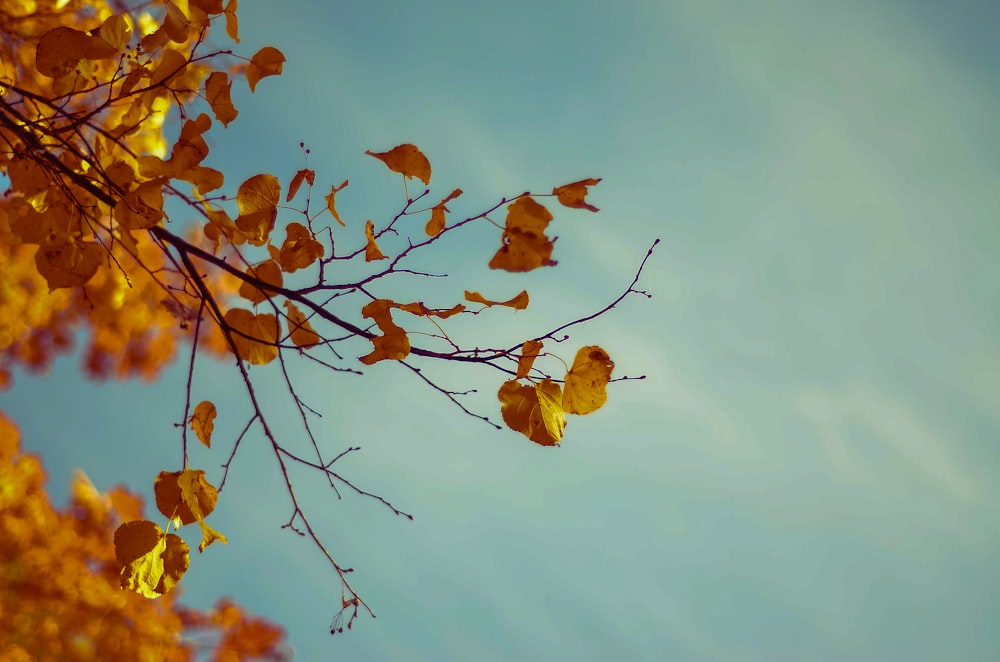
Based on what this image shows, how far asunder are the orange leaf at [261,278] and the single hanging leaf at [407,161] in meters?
0.44

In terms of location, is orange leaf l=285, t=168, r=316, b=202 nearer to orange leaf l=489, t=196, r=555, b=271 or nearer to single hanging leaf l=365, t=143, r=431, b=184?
single hanging leaf l=365, t=143, r=431, b=184

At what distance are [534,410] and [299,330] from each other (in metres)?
0.73

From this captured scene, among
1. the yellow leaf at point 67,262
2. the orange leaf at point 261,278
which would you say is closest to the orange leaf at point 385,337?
the orange leaf at point 261,278

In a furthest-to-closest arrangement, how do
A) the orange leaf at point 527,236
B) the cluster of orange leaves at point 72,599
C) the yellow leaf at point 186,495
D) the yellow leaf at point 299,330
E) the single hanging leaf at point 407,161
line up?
the cluster of orange leaves at point 72,599 < the yellow leaf at point 299,330 < the yellow leaf at point 186,495 < the single hanging leaf at point 407,161 < the orange leaf at point 527,236

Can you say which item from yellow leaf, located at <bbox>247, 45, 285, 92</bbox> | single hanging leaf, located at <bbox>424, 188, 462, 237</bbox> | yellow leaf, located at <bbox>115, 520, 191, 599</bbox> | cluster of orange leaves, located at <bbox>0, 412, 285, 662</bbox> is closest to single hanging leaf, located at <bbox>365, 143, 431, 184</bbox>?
single hanging leaf, located at <bbox>424, 188, 462, 237</bbox>

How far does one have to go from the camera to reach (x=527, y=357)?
147 cm

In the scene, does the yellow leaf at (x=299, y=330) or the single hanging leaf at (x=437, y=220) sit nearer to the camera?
the single hanging leaf at (x=437, y=220)

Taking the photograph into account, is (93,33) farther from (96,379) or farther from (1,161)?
(96,379)

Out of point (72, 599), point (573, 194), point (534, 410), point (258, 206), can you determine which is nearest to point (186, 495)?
point (258, 206)

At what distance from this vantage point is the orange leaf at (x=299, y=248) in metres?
1.60

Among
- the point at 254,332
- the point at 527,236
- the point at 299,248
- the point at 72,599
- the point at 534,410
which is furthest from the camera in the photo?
the point at 72,599

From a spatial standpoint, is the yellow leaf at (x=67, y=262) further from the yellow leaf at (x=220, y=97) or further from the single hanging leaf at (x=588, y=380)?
the single hanging leaf at (x=588, y=380)

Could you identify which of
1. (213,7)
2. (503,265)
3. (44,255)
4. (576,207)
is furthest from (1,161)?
(576,207)

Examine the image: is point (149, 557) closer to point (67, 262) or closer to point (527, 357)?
point (67, 262)
